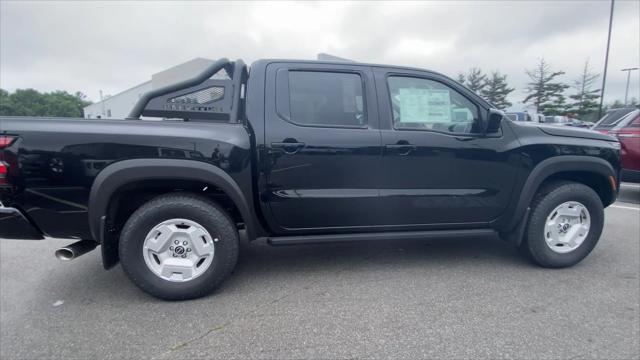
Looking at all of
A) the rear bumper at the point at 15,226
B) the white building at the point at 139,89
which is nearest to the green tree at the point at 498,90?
the white building at the point at 139,89

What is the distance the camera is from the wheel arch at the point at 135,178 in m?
2.43

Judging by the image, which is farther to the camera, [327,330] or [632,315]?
[632,315]

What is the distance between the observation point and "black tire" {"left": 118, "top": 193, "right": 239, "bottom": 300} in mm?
2545

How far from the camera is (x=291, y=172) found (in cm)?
276

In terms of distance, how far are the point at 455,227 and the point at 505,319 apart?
92cm

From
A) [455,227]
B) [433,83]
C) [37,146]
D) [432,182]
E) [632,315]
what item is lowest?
[632,315]

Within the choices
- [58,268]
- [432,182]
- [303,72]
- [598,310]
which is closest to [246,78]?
[303,72]

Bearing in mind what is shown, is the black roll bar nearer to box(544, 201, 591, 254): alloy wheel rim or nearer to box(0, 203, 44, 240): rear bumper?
box(0, 203, 44, 240): rear bumper

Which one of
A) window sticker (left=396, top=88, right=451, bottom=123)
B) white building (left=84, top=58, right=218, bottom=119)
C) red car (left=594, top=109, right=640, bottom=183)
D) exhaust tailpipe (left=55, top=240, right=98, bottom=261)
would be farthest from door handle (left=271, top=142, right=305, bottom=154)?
white building (left=84, top=58, right=218, bottom=119)

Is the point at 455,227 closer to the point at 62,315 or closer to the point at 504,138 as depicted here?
the point at 504,138

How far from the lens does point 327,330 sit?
231cm

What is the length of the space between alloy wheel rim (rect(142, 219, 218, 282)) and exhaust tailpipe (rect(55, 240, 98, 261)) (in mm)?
467

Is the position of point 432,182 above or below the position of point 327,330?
above

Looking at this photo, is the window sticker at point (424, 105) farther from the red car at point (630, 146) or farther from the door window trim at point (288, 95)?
the red car at point (630, 146)
